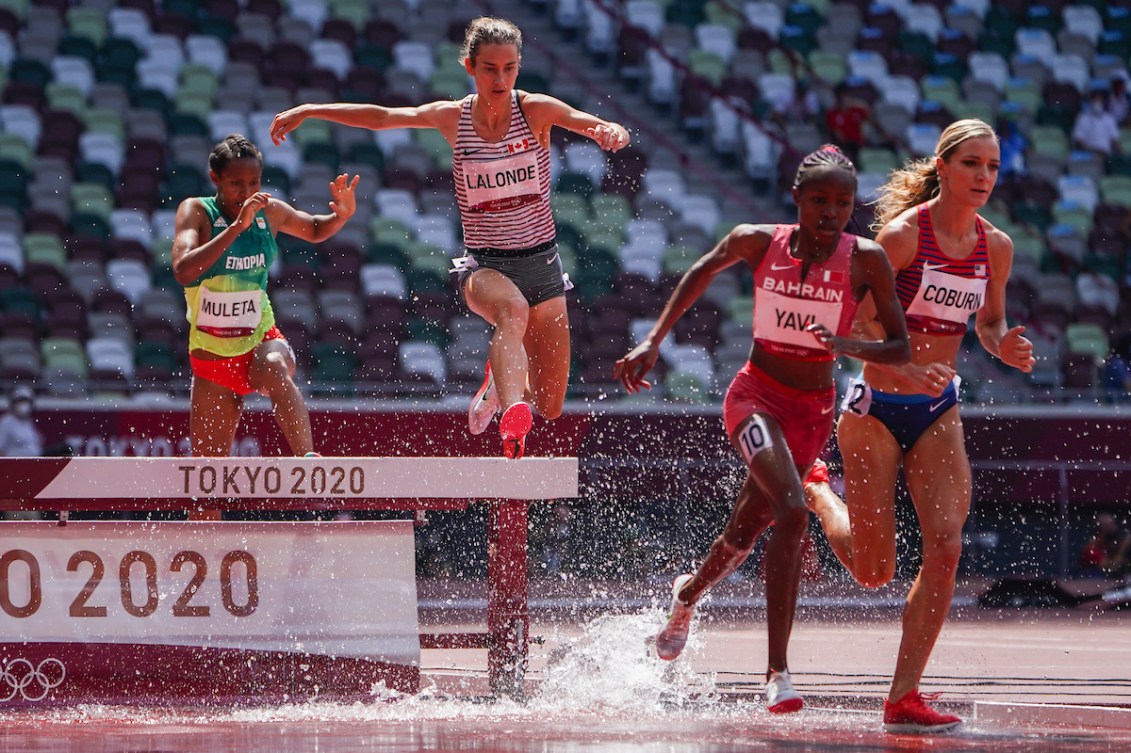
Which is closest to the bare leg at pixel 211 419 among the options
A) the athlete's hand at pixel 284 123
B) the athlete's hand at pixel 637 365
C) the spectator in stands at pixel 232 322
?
the spectator in stands at pixel 232 322

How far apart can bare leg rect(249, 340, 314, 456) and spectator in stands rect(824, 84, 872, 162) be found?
486 inches

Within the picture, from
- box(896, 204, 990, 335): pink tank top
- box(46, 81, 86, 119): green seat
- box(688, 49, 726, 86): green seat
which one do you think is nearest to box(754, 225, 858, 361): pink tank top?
box(896, 204, 990, 335): pink tank top

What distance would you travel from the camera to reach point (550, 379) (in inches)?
310

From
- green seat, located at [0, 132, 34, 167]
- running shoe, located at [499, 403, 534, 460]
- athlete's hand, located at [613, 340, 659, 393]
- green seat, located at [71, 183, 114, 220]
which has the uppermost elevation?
green seat, located at [0, 132, 34, 167]

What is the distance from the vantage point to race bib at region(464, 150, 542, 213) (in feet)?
24.3

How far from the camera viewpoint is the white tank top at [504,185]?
24.3 ft

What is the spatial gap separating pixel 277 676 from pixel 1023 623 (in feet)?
20.9

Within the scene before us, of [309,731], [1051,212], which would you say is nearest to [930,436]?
[309,731]

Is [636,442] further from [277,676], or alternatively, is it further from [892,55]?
[892,55]

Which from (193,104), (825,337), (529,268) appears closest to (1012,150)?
(193,104)

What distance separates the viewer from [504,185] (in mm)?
7438

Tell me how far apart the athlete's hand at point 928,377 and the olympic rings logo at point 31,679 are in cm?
341

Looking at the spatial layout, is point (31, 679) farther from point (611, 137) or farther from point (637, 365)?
point (611, 137)

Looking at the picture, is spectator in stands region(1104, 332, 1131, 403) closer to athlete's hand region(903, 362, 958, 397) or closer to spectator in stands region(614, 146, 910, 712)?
athlete's hand region(903, 362, 958, 397)
